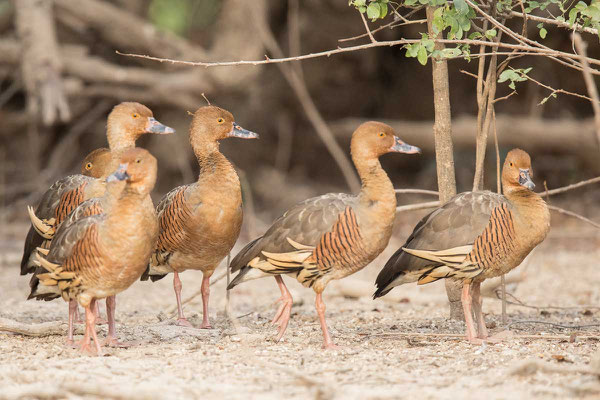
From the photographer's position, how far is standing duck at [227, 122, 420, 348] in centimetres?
548

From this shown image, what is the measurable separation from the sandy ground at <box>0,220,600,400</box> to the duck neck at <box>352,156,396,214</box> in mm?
910

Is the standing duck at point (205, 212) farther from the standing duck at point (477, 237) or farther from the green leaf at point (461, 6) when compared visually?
the green leaf at point (461, 6)

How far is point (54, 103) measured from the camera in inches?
412

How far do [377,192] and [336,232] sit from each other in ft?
1.28

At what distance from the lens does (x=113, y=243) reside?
508cm

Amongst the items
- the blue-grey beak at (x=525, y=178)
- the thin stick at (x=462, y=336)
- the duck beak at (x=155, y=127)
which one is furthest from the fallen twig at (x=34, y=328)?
the blue-grey beak at (x=525, y=178)

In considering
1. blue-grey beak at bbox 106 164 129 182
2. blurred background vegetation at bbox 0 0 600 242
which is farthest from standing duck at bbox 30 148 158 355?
blurred background vegetation at bbox 0 0 600 242

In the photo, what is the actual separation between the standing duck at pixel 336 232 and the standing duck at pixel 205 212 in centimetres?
45

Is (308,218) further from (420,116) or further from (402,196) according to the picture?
(420,116)

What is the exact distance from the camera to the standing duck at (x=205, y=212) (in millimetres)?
6102

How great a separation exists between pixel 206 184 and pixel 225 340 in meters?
1.19

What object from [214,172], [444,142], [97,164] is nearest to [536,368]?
[444,142]

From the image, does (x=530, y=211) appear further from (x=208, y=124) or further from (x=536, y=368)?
(x=208, y=124)

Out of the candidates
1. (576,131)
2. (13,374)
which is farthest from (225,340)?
(576,131)
